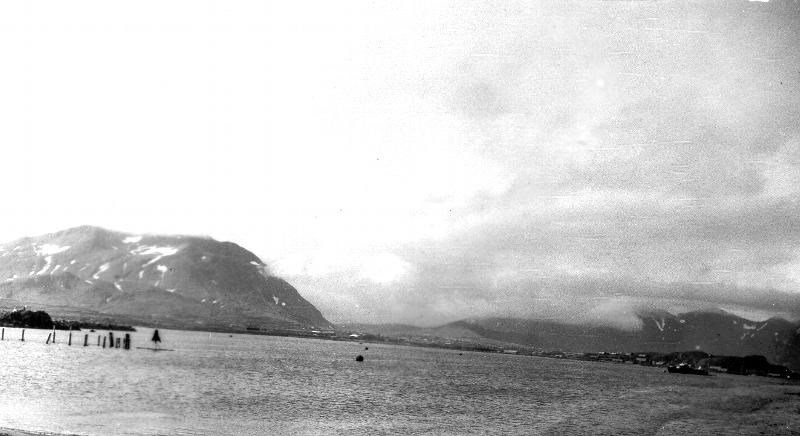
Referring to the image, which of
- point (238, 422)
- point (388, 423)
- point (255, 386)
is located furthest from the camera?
point (255, 386)

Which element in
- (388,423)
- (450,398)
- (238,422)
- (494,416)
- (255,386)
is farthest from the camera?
(450,398)

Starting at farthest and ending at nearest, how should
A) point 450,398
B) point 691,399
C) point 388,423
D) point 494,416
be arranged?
point 691,399 → point 450,398 → point 494,416 → point 388,423

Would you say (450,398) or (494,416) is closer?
(494,416)

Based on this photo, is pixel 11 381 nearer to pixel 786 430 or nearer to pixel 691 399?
pixel 786 430

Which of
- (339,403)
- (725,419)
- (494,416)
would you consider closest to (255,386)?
(339,403)

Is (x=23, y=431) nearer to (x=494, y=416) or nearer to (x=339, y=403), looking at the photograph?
(x=339, y=403)

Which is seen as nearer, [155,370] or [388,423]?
[388,423]

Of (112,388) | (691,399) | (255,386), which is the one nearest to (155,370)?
(255,386)

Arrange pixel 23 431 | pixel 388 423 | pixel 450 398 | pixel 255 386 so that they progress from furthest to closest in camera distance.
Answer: pixel 450 398 → pixel 255 386 → pixel 388 423 → pixel 23 431

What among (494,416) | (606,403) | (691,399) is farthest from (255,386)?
(691,399)
